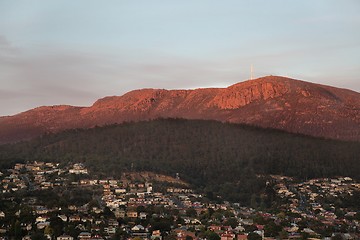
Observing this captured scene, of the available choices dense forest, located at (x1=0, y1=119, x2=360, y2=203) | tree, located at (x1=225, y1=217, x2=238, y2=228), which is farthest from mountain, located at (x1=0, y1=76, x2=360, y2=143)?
tree, located at (x1=225, y1=217, x2=238, y2=228)

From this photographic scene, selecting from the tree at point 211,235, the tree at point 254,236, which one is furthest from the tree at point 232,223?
the tree at point 211,235

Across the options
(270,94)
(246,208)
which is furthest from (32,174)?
(270,94)

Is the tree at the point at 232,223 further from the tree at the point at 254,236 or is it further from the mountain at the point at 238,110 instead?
the mountain at the point at 238,110

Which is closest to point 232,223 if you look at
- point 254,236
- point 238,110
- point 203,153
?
point 254,236

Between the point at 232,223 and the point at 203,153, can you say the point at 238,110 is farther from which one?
the point at 232,223

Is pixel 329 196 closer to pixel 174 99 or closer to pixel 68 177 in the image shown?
pixel 68 177

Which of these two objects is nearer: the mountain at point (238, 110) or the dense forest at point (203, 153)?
the dense forest at point (203, 153)
